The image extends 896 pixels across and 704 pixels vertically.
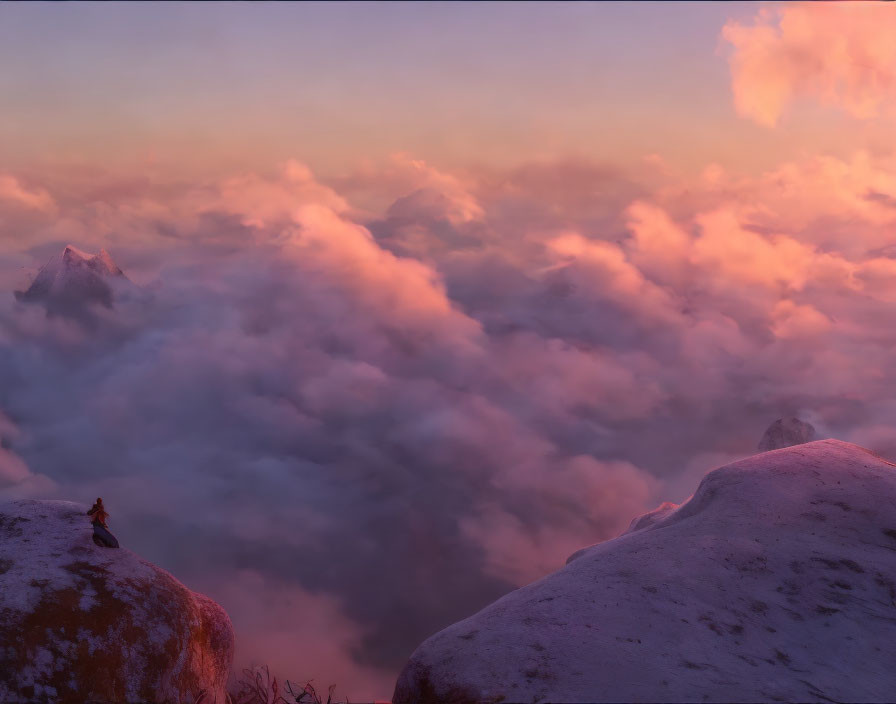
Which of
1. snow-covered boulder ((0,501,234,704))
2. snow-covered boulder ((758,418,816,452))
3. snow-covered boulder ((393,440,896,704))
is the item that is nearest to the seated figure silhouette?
snow-covered boulder ((0,501,234,704))

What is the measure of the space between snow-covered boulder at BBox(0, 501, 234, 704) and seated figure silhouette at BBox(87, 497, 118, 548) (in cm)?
15

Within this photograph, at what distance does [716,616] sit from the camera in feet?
33.8

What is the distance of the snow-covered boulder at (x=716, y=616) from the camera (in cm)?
919

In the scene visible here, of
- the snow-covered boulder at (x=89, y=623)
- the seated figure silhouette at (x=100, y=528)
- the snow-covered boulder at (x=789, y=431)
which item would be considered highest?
the snow-covered boulder at (x=789, y=431)

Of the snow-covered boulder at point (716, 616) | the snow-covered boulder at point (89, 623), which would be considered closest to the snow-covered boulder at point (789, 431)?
the snow-covered boulder at point (716, 616)

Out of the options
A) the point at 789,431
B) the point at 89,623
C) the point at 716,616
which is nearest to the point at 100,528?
the point at 89,623

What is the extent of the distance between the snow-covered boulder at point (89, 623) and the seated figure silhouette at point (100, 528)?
0.15 metres

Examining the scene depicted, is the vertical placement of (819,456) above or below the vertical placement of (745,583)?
above

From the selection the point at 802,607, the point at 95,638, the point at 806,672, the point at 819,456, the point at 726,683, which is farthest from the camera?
the point at 819,456

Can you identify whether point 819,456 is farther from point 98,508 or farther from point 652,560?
point 98,508

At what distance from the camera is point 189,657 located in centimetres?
1268

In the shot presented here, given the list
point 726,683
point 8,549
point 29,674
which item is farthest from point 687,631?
point 8,549

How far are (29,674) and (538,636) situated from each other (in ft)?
24.2

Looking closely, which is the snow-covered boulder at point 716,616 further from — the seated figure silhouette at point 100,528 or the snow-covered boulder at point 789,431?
the snow-covered boulder at point 789,431
